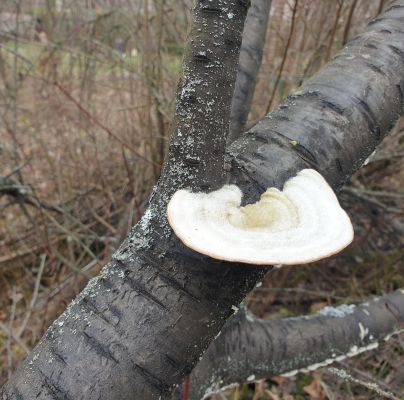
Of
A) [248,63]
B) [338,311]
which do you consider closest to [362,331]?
[338,311]

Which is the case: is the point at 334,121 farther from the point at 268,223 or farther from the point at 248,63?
the point at 248,63

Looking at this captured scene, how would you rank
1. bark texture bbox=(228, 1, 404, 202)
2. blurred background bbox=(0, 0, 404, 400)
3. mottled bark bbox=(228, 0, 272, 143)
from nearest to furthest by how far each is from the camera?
bark texture bbox=(228, 1, 404, 202)
mottled bark bbox=(228, 0, 272, 143)
blurred background bbox=(0, 0, 404, 400)

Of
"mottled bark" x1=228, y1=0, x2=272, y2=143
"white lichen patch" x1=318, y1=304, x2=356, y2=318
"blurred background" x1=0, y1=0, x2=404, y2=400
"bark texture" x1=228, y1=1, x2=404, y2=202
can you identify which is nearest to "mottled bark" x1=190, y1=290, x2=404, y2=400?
"white lichen patch" x1=318, y1=304, x2=356, y2=318

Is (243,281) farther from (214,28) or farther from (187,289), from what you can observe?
(214,28)

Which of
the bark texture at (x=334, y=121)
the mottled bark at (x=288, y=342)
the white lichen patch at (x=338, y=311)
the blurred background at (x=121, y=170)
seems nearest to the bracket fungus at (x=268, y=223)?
the bark texture at (x=334, y=121)

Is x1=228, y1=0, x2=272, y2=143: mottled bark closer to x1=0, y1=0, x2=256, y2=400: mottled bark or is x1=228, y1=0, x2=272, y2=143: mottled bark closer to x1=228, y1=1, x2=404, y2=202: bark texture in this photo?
x1=228, y1=1, x2=404, y2=202: bark texture

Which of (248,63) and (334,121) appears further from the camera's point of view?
(248,63)

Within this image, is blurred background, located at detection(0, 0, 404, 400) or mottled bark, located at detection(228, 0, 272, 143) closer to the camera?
mottled bark, located at detection(228, 0, 272, 143)
